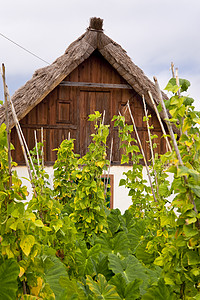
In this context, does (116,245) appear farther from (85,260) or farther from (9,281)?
(9,281)

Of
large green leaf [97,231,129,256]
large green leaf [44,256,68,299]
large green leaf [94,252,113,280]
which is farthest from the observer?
large green leaf [97,231,129,256]

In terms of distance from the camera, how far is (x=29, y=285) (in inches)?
58.9

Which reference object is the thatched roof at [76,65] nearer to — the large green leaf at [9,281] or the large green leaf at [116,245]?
the large green leaf at [116,245]

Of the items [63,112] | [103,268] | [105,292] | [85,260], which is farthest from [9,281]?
[63,112]

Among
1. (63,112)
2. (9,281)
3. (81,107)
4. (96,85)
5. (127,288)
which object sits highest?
Answer: (96,85)

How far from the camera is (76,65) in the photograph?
268 inches

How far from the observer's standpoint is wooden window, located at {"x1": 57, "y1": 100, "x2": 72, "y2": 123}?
6910mm

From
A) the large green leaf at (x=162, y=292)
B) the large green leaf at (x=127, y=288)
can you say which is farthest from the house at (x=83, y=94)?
the large green leaf at (x=162, y=292)

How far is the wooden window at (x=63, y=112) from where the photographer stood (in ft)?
22.7

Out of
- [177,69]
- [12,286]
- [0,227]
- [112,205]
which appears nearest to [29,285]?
[12,286]

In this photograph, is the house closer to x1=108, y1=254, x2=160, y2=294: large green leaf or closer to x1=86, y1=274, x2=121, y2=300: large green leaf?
x1=108, y1=254, x2=160, y2=294: large green leaf

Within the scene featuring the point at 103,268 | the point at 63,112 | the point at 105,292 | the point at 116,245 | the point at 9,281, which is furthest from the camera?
the point at 63,112

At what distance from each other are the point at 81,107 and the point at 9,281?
5.77 meters

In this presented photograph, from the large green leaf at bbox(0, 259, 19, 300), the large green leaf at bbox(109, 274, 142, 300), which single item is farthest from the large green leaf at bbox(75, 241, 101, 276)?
the large green leaf at bbox(0, 259, 19, 300)
